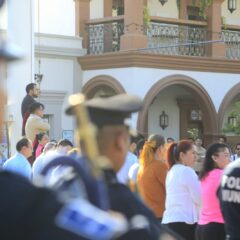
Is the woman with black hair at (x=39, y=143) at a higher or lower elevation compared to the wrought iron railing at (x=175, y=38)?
lower

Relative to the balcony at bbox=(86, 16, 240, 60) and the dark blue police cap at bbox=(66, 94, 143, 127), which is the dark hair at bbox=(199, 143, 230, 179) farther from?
the balcony at bbox=(86, 16, 240, 60)

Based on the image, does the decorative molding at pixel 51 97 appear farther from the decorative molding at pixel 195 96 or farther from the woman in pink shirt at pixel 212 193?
the woman in pink shirt at pixel 212 193

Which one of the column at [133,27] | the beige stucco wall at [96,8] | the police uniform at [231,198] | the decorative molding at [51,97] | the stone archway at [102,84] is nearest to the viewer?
the police uniform at [231,198]

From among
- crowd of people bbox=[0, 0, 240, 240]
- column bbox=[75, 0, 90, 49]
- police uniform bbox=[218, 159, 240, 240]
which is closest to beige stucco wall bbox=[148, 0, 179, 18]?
column bbox=[75, 0, 90, 49]

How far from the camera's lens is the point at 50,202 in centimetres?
176

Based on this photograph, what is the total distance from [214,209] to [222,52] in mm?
16706

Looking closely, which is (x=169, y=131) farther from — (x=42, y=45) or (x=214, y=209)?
(x=214, y=209)

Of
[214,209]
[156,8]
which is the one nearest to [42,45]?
[156,8]

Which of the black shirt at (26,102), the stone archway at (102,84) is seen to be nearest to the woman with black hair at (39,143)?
the black shirt at (26,102)

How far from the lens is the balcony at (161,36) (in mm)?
22453

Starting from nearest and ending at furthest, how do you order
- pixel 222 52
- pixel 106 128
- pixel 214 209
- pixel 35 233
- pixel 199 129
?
pixel 35 233 < pixel 106 128 < pixel 214 209 < pixel 222 52 < pixel 199 129

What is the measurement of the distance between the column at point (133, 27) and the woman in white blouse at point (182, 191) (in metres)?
13.7

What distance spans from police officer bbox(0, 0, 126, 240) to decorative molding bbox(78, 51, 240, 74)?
1941 centimetres

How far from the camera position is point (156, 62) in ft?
71.6
